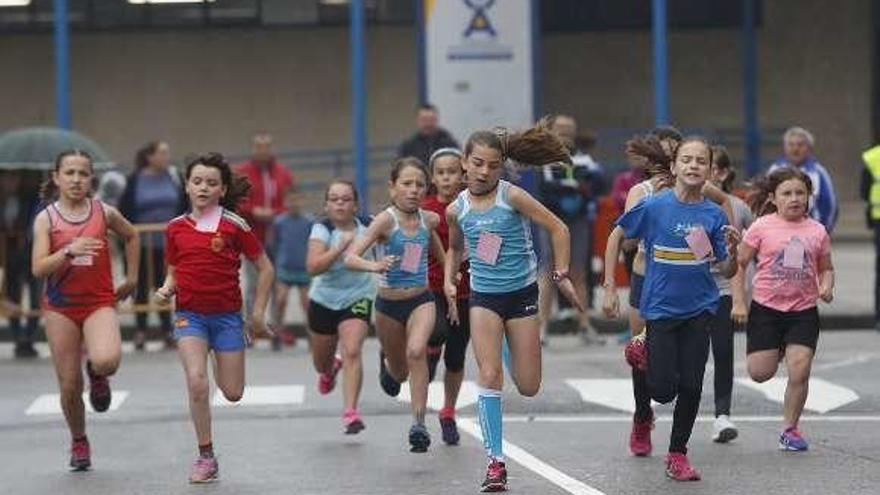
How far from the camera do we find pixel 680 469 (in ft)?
39.1

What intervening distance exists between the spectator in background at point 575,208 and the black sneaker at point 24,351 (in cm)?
452

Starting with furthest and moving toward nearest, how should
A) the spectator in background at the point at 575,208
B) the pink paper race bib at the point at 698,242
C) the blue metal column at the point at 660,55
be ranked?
the blue metal column at the point at 660,55 < the spectator in background at the point at 575,208 < the pink paper race bib at the point at 698,242

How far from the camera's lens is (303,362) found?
20.0 meters

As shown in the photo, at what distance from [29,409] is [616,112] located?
66.1 feet

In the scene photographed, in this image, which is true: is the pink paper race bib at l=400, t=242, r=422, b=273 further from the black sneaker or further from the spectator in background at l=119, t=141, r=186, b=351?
the black sneaker

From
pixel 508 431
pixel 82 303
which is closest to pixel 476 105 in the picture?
pixel 508 431

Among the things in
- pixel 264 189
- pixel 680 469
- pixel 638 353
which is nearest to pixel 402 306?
pixel 638 353

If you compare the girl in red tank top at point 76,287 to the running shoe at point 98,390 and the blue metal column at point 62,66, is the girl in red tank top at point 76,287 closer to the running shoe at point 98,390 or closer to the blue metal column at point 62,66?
the running shoe at point 98,390

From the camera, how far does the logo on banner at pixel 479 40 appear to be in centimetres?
2422

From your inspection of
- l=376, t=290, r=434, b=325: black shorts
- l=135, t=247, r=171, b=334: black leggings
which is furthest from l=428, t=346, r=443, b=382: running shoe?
l=135, t=247, r=171, b=334: black leggings

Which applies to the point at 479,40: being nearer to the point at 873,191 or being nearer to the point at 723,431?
the point at 873,191

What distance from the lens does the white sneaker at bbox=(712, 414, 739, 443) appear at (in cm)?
1355

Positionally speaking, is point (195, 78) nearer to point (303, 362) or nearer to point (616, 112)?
point (616, 112)

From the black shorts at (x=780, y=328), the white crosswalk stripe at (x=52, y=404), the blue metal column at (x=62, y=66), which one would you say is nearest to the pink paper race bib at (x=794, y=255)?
the black shorts at (x=780, y=328)
